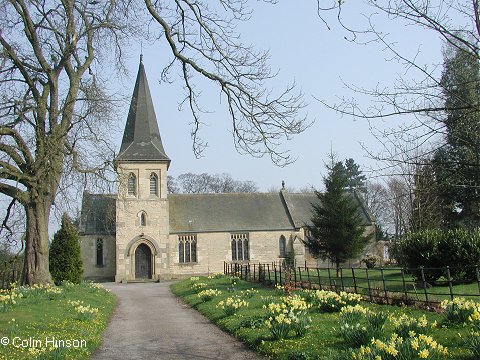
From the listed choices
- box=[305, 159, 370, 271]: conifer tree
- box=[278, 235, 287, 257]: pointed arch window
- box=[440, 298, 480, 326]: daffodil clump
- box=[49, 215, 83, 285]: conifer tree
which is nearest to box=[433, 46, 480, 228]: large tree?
box=[440, 298, 480, 326]: daffodil clump

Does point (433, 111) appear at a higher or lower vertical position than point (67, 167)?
lower

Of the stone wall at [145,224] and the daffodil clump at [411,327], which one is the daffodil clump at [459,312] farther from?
the stone wall at [145,224]

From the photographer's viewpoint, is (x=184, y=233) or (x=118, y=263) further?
(x=184, y=233)

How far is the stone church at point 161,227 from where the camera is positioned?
41812mm

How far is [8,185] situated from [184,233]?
25.1 meters

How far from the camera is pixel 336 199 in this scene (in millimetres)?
31250

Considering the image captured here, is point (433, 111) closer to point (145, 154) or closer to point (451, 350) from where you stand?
point (451, 350)

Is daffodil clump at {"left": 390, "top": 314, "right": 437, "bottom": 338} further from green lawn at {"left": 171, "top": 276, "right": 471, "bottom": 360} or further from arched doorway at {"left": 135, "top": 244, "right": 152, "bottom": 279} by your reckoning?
arched doorway at {"left": 135, "top": 244, "right": 152, "bottom": 279}

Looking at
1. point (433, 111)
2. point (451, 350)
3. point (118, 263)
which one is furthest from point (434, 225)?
point (433, 111)

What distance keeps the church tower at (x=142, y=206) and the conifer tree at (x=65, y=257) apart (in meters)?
11.0

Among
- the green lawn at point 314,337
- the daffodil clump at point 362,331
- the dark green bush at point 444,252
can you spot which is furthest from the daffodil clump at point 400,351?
the dark green bush at point 444,252

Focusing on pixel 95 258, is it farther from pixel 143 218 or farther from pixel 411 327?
pixel 411 327

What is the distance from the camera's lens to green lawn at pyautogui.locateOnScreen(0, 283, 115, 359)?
27.7 feet

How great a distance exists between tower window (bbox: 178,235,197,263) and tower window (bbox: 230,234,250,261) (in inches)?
136
